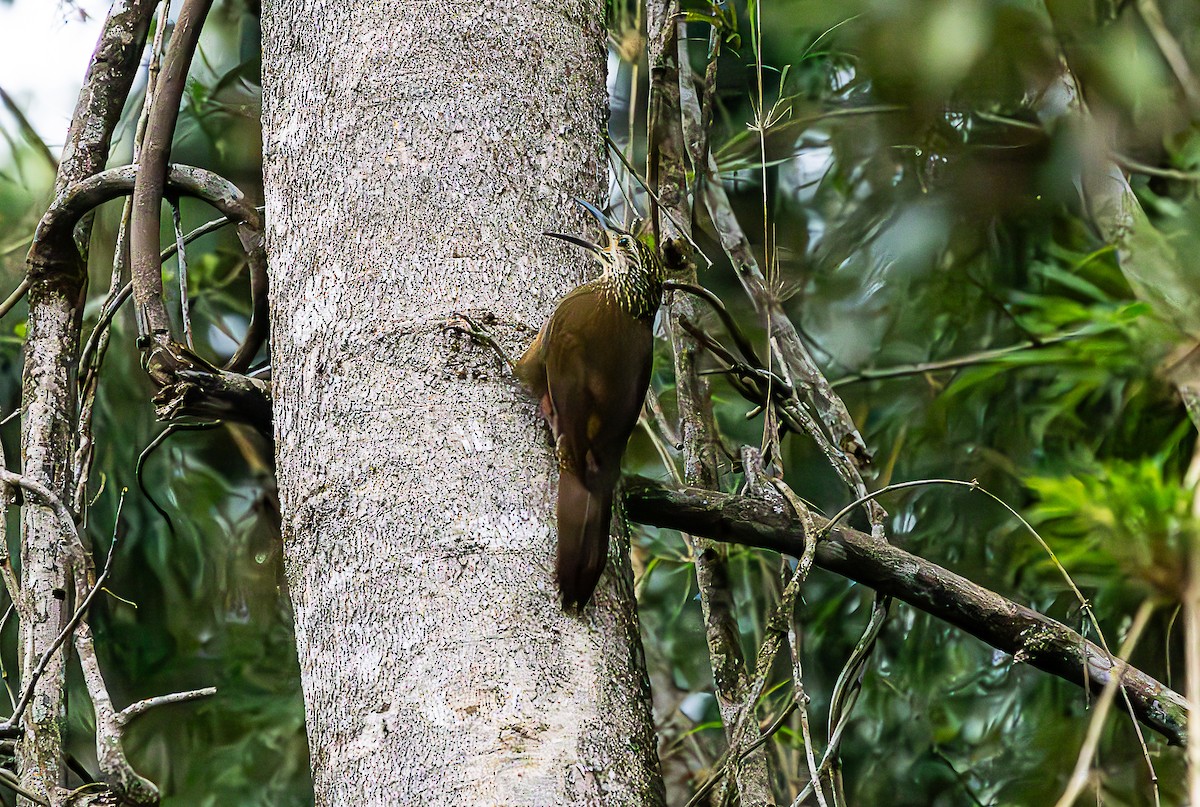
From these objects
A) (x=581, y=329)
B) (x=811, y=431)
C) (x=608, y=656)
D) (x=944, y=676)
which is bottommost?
(x=944, y=676)

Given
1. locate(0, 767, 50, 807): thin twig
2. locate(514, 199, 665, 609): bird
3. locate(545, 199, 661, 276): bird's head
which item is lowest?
locate(0, 767, 50, 807): thin twig

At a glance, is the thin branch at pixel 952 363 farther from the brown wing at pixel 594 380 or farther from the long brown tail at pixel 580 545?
the long brown tail at pixel 580 545

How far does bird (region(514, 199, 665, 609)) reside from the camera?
128 centimetres

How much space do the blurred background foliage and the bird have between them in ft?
3.85

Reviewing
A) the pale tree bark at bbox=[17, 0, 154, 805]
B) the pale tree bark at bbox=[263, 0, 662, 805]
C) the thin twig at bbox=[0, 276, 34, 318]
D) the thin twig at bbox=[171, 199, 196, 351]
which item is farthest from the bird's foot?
the thin twig at bbox=[0, 276, 34, 318]

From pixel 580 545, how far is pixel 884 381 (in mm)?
2135

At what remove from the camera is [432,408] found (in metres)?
1.34

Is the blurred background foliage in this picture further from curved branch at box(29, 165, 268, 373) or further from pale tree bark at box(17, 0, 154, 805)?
curved branch at box(29, 165, 268, 373)

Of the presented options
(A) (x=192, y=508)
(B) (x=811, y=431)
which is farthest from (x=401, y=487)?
(A) (x=192, y=508)

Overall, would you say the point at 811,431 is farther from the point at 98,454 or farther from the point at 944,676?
the point at 98,454

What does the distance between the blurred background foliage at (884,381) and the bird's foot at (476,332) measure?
1554mm

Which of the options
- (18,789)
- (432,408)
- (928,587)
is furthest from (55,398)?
(928,587)

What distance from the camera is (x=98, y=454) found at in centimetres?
310

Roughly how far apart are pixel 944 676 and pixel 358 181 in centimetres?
223
